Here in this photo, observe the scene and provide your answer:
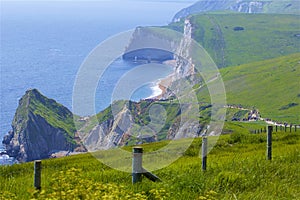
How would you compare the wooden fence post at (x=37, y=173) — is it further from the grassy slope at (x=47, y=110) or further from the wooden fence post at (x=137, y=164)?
the grassy slope at (x=47, y=110)

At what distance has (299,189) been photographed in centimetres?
1236

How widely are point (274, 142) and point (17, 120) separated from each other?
163555mm

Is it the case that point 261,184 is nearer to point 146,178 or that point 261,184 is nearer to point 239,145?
point 146,178

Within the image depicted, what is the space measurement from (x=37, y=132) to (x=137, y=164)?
18202cm

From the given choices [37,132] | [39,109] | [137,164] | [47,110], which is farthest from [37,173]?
[47,110]

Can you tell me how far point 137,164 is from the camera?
11.7 metres

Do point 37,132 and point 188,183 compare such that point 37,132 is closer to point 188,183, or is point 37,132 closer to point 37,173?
point 188,183

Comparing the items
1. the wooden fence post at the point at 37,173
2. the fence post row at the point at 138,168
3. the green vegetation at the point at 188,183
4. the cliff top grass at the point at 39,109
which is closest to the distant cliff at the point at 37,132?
the cliff top grass at the point at 39,109

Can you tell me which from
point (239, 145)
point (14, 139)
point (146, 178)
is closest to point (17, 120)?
point (14, 139)

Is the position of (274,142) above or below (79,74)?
below

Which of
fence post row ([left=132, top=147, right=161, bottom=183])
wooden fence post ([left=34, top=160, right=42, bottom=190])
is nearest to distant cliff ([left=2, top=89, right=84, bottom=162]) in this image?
fence post row ([left=132, top=147, right=161, bottom=183])

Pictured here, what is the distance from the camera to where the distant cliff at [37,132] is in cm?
17375

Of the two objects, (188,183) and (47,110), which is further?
(47,110)

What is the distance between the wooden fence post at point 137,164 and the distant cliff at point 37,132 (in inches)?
6488
